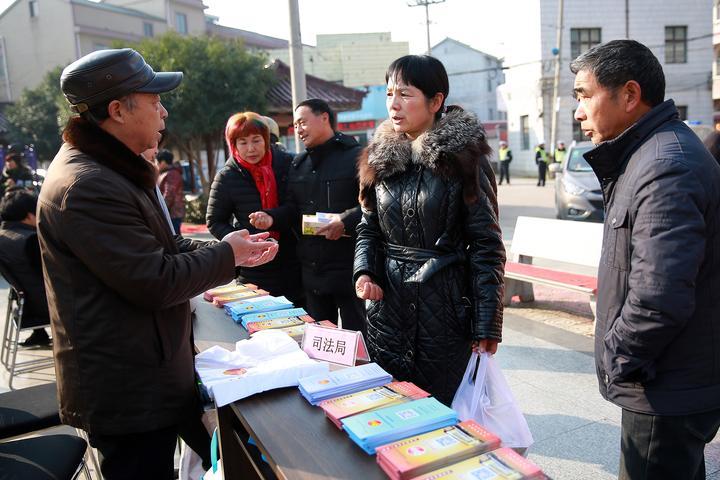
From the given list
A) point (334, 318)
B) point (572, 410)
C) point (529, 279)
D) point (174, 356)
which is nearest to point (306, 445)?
point (174, 356)

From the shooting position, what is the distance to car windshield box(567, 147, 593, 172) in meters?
10.3

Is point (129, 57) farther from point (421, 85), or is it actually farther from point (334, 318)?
point (334, 318)

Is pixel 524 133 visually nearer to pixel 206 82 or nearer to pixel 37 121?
pixel 206 82

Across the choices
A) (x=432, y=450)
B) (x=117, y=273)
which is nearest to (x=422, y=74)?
(x=117, y=273)

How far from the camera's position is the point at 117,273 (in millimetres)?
1476

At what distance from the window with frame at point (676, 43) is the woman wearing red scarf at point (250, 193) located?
29.8 m

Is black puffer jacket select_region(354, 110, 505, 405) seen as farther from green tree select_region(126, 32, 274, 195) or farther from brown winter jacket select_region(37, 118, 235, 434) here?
green tree select_region(126, 32, 274, 195)

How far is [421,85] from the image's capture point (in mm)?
2209

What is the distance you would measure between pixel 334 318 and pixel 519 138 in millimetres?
28605

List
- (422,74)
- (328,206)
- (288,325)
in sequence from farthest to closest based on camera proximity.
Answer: (328,206)
(288,325)
(422,74)

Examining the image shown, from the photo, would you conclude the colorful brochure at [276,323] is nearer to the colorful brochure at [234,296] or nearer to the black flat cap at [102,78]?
the colorful brochure at [234,296]

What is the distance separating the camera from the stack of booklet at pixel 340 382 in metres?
1.60

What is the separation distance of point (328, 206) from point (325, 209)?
3cm

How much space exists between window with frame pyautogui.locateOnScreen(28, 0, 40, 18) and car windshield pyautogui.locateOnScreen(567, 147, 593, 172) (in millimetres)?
32052
